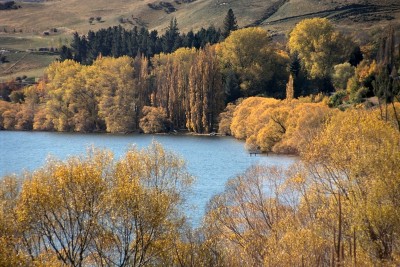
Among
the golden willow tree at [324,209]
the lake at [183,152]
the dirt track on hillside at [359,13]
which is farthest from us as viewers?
the dirt track on hillside at [359,13]

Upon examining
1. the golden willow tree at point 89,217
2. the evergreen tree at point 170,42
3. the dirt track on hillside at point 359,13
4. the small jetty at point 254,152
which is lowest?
the small jetty at point 254,152

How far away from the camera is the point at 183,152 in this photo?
8938 centimetres

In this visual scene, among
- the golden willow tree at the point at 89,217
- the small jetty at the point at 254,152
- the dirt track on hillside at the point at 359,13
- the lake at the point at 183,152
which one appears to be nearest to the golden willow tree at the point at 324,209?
the golden willow tree at the point at 89,217

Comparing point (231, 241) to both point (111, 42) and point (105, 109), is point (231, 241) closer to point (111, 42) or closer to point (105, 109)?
point (105, 109)

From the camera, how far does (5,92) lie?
510 ft

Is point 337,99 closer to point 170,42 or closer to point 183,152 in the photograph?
point 183,152

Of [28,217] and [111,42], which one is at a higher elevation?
[111,42]

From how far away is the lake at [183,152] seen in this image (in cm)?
6309

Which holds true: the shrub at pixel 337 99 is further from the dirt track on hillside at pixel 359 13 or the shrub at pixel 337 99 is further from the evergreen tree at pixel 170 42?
the dirt track on hillside at pixel 359 13

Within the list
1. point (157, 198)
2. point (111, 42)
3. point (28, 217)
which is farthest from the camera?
point (111, 42)

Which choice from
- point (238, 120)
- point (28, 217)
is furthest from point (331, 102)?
point (28, 217)

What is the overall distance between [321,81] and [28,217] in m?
99.4

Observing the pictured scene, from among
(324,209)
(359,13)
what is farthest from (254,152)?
(359,13)

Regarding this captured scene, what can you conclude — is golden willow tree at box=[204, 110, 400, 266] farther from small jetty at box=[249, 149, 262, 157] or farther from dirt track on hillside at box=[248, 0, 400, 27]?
dirt track on hillside at box=[248, 0, 400, 27]
